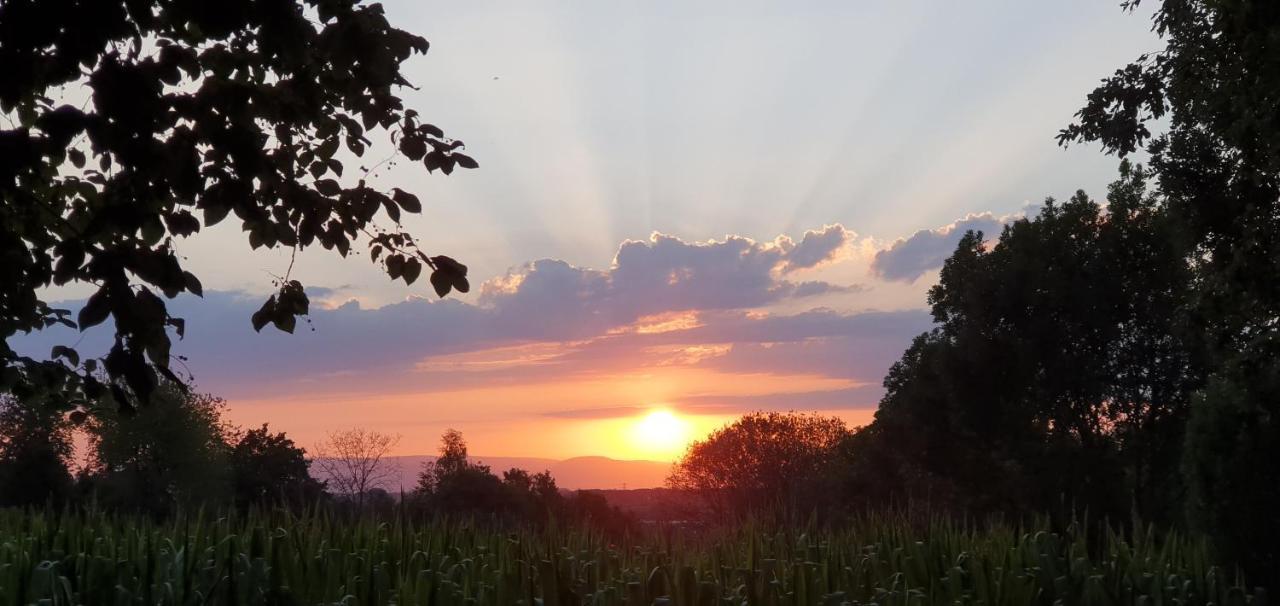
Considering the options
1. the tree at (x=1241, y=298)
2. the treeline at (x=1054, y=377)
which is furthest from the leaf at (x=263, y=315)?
the treeline at (x=1054, y=377)

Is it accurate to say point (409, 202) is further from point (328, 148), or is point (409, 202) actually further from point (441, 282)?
point (328, 148)

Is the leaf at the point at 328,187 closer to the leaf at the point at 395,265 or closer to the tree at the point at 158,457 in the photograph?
the leaf at the point at 395,265

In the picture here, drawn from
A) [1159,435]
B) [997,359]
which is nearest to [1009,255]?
[997,359]

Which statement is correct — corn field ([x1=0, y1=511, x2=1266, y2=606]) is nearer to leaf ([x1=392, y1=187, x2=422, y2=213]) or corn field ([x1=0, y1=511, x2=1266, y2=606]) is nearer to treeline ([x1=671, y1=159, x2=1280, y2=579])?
leaf ([x1=392, y1=187, x2=422, y2=213])

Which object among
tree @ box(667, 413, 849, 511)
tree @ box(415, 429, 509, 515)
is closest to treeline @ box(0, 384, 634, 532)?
tree @ box(415, 429, 509, 515)

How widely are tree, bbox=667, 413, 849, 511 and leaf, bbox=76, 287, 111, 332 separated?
55564 mm

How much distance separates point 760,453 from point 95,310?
189 ft

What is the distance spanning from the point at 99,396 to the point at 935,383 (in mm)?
29789

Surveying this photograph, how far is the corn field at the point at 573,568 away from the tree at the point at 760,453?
5117cm

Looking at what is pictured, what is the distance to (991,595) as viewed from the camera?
6574mm

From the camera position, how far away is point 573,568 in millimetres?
7012

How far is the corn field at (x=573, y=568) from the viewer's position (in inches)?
240

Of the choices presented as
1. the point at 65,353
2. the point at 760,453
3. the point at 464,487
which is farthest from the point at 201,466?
the point at 65,353

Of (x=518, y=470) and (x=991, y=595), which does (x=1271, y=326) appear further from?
(x=518, y=470)
